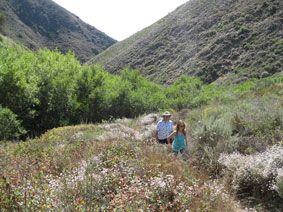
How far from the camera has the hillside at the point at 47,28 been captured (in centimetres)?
6681

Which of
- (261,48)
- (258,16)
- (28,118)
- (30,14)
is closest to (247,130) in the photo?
(28,118)

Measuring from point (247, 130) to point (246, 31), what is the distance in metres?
32.3

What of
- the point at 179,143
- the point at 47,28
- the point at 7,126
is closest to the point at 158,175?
the point at 179,143

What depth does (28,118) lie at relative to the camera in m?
10.9

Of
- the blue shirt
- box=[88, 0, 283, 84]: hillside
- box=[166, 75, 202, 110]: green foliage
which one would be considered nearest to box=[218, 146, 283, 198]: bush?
the blue shirt

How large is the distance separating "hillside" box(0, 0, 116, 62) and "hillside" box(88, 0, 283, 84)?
1450 inches

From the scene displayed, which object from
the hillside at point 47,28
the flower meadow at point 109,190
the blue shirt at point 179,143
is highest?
the hillside at point 47,28

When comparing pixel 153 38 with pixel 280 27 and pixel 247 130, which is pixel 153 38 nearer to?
pixel 280 27

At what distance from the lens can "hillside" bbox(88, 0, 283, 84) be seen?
27.6 metres

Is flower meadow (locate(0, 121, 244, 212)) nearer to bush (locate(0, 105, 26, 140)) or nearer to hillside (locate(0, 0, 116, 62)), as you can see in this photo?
bush (locate(0, 105, 26, 140))

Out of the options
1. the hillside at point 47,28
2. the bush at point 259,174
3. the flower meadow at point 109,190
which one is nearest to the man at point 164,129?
the flower meadow at point 109,190

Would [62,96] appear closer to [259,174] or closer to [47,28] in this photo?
[259,174]

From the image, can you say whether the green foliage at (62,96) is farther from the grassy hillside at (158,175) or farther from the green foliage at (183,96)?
the grassy hillside at (158,175)

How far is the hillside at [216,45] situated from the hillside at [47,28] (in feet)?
121
